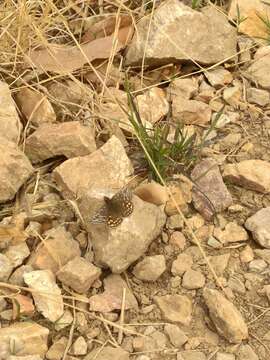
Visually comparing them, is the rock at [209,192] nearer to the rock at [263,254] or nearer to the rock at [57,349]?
the rock at [263,254]

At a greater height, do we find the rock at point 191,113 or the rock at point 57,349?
the rock at point 191,113

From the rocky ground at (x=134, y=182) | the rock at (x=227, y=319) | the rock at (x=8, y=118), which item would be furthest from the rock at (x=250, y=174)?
the rock at (x=8, y=118)

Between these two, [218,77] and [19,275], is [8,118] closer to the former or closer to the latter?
[19,275]

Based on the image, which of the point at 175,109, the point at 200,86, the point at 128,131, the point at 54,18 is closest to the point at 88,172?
the point at 128,131

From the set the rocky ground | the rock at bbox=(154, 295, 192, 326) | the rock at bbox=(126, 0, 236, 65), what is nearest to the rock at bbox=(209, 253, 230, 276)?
the rocky ground

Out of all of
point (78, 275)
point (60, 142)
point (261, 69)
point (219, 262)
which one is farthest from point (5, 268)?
point (261, 69)

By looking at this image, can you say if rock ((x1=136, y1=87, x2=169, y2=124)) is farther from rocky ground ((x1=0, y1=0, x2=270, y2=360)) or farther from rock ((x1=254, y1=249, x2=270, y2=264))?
rock ((x1=254, y1=249, x2=270, y2=264))

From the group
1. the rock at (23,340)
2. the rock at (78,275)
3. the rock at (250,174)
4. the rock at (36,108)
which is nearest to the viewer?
the rock at (23,340)

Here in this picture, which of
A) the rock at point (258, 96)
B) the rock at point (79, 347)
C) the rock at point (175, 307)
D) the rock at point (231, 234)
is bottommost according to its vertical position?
the rock at point (175, 307)
